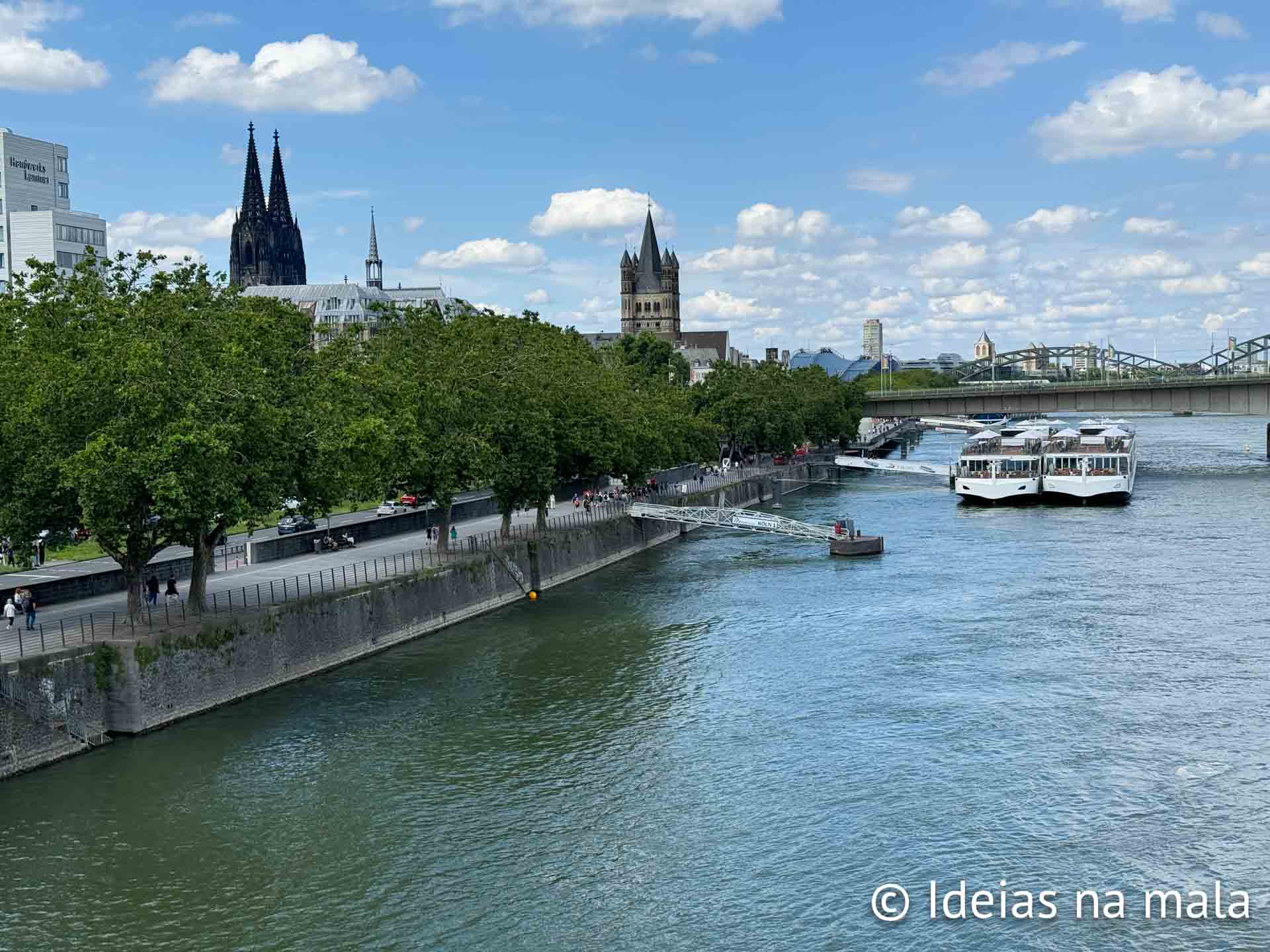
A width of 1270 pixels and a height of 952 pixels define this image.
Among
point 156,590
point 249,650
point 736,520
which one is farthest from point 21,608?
point 736,520

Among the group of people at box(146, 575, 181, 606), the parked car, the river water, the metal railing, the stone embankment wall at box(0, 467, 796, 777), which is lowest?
the river water

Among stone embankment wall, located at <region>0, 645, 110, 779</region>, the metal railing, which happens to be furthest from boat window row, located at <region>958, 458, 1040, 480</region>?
stone embankment wall, located at <region>0, 645, 110, 779</region>

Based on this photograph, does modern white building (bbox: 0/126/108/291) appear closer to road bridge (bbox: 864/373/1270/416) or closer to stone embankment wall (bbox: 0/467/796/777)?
stone embankment wall (bbox: 0/467/796/777)

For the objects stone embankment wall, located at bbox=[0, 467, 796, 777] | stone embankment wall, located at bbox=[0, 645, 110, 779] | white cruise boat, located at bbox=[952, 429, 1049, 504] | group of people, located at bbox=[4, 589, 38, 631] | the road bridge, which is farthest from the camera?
the road bridge

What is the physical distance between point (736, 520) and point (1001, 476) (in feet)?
104

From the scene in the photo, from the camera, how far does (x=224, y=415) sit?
143 ft

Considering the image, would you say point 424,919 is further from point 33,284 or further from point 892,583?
point 892,583

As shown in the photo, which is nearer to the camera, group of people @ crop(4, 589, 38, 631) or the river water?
the river water

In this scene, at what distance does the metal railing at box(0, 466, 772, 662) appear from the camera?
40.5 metres

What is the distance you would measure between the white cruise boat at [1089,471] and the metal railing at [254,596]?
44.8 m

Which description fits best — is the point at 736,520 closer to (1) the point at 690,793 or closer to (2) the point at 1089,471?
(2) the point at 1089,471

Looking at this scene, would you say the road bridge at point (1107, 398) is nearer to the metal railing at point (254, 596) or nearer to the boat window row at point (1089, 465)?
the boat window row at point (1089, 465)

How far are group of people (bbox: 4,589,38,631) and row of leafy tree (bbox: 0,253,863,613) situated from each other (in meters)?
2.41

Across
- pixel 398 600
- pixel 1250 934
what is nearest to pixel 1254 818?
pixel 1250 934
